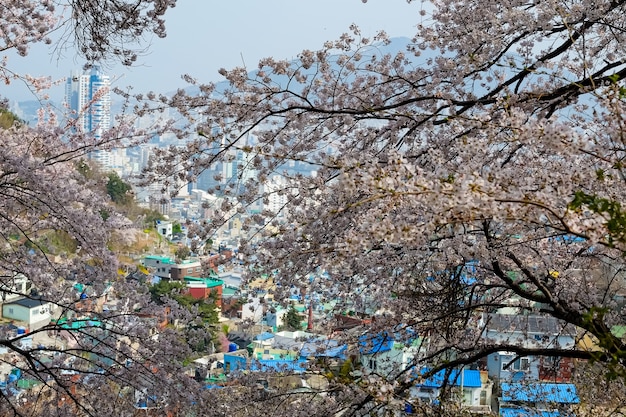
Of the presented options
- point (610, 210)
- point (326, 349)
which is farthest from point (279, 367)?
point (610, 210)

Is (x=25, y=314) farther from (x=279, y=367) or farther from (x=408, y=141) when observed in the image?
(x=408, y=141)

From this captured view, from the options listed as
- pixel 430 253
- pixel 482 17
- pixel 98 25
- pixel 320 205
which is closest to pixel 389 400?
pixel 430 253

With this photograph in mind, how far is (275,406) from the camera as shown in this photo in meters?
4.02

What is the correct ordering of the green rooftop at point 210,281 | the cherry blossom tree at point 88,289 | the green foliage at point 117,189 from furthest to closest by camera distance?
the green foliage at point 117,189 < the green rooftop at point 210,281 < the cherry blossom tree at point 88,289

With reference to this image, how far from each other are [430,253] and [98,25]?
2.22 meters

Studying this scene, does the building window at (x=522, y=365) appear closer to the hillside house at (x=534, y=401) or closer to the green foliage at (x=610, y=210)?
the hillside house at (x=534, y=401)

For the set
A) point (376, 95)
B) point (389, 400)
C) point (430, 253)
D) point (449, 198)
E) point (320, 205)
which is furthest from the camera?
point (376, 95)

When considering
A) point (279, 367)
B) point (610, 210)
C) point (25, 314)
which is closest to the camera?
point (610, 210)

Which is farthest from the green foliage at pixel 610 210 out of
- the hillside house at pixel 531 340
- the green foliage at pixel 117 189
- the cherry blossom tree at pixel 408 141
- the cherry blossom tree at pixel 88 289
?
the green foliage at pixel 117 189

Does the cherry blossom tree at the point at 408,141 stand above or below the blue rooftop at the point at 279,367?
above

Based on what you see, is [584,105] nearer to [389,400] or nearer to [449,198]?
[389,400]

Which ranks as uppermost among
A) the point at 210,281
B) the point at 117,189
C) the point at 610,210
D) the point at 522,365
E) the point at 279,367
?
the point at 117,189

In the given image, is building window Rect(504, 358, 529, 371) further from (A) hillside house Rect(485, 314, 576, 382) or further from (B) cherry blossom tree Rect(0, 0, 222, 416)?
(B) cherry blossom tree Rect(0, 0, 222, 416)

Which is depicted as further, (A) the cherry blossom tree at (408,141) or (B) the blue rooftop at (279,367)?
(B) the blue rooftop at (279,367)
